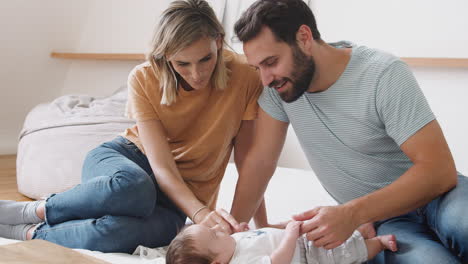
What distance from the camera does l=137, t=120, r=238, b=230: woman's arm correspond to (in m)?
1.72

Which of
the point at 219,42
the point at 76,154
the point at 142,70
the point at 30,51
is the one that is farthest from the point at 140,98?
the point at 30,51

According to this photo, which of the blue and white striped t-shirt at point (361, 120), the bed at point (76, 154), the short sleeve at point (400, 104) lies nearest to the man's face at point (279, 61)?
the blue and white striped t-shirt at point (361, 120)

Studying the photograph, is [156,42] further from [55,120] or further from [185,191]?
[55,120]

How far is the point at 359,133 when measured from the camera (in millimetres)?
1564

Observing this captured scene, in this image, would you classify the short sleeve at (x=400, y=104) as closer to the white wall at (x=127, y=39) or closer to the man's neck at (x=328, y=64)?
the man's neck at (x=328, y=64)

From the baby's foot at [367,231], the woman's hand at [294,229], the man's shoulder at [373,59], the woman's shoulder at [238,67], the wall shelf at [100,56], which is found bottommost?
the wall shelf at [100,56]

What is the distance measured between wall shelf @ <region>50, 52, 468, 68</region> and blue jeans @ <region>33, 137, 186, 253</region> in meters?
1.37

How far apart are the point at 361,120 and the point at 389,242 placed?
1.11 feet

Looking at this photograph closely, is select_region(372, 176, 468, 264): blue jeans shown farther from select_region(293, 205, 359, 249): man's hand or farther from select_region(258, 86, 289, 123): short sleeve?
select_region(258, 86, 289, 123): short sleeve

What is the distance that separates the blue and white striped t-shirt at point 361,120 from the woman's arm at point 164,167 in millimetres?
377

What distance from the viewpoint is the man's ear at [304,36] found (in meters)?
1.55

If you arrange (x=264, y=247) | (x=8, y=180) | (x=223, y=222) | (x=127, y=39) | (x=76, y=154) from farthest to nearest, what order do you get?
1. (x=127, y=39)
2. (x=8, y=180)
3. (x=76, y=154)
4. (x=223, y=222)
5. (x=264, y=247)

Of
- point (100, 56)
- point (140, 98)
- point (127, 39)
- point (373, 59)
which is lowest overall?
point (100, 56)

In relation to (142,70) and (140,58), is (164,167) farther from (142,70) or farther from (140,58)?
(140,58)
